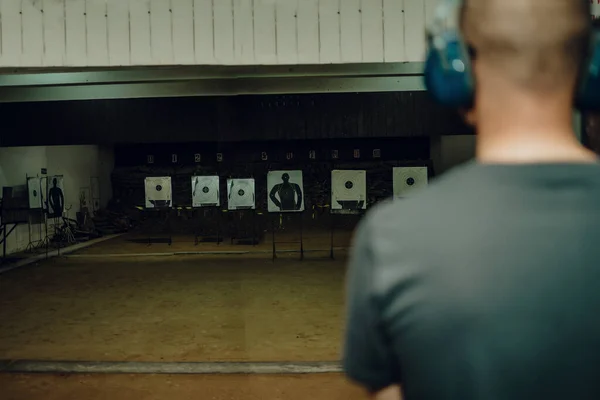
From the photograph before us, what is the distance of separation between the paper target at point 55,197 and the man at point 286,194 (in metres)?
3.91

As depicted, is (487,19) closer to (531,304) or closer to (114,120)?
(531,304)

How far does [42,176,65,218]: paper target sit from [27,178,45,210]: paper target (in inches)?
13.4

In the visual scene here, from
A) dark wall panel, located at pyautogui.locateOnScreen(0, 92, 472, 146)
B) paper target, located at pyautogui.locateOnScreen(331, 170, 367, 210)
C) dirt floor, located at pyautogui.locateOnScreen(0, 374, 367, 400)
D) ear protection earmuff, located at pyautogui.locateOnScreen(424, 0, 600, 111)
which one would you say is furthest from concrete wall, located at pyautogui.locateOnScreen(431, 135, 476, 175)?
ear protection earmuff, located at pyautogui.locateOnScreen(424, 0, 600, 111)

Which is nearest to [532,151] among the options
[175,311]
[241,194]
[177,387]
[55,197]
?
[177,387]

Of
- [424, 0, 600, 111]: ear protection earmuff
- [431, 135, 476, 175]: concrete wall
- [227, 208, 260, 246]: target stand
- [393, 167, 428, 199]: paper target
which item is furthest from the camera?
[431, 135, 476, 175]: concrete wall

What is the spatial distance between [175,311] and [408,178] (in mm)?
5435

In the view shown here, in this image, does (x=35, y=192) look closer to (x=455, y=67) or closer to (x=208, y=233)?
(x=208, y=233)

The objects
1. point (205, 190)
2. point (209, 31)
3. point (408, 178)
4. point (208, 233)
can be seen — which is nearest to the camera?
point (209, 31)

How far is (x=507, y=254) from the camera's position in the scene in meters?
0.66

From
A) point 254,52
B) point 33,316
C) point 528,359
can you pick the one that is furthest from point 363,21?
point 33,316

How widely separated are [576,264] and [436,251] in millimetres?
144

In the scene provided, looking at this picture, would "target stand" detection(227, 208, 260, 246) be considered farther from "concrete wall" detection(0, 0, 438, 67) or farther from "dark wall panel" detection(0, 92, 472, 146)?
"concrete wall" detection(0, 0, 438, 67)

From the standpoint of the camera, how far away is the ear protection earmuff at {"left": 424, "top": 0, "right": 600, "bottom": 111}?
0.76m

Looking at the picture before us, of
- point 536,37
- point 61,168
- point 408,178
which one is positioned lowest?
point 408,178
